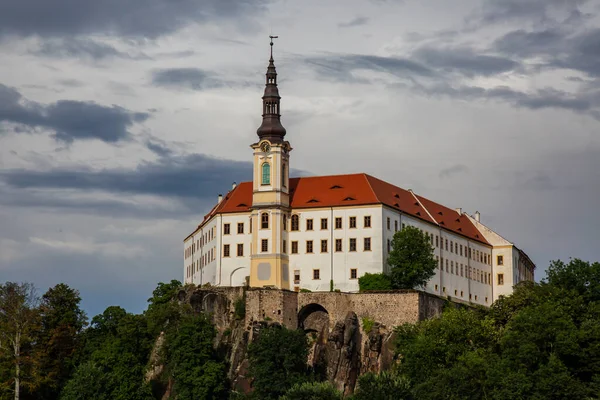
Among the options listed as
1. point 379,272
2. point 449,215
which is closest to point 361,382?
point 379,272

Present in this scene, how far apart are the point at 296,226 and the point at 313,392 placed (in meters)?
25.2

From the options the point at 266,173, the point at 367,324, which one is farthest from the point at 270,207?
the point at 367,324

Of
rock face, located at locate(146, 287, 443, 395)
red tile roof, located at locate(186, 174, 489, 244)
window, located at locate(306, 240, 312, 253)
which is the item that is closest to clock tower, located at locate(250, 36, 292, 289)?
window, located at locate(306, 240, 312, 253)

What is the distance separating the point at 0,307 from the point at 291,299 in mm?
25741

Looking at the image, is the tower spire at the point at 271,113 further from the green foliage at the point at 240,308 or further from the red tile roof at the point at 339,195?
the green foliage at the point at 240,308

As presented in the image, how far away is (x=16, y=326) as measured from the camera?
11850cm

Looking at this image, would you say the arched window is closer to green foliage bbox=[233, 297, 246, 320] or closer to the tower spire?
the tower spire

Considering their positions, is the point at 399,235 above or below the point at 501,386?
above

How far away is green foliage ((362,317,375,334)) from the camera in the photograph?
114688 mm

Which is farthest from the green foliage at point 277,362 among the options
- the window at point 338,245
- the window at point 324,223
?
the window at point 324,223

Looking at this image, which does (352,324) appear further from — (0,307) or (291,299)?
(0,307)

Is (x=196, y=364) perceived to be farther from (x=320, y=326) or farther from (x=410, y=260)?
(x=410, y=260)

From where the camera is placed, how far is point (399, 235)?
123 meters

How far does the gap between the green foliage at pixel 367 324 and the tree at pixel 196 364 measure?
12.3 metres
